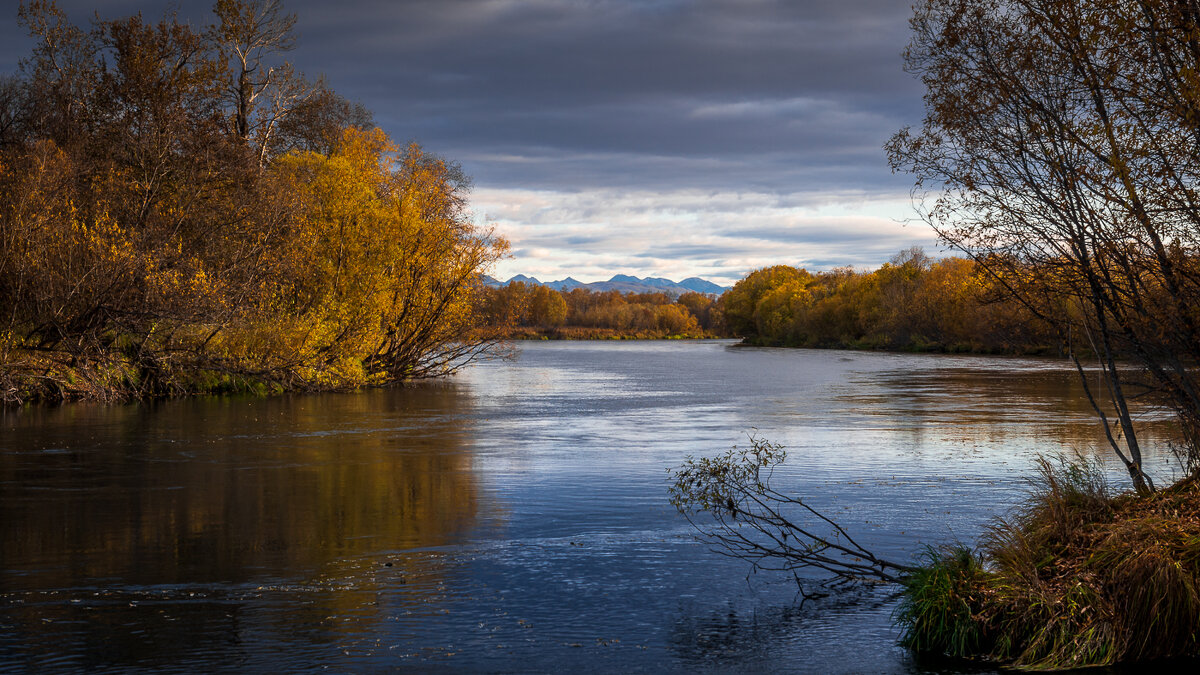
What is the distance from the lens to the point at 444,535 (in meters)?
14.2

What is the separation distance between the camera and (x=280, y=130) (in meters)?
49.0

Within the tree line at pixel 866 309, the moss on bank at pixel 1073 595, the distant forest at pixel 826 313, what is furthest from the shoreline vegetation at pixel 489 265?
the tree line at pixel 866 309

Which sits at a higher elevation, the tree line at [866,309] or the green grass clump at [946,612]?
the tree line at [866,309]

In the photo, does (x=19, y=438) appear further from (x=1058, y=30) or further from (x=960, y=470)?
(x=1058, y=30)

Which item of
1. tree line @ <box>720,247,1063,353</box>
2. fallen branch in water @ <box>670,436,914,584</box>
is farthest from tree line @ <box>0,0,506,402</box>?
tree line @ <box>720,247,1063,353</box>

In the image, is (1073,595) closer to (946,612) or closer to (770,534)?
(946,612)

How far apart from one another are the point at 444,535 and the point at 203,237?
2602cm

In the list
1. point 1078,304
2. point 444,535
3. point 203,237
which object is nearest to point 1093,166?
point 1078,304

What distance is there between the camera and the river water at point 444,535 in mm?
9500

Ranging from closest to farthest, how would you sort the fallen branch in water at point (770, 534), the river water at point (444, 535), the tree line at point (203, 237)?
the river water at point (444, 535) → the fallen branch in water at point (770, 534) → the tree line at point (203, 237)

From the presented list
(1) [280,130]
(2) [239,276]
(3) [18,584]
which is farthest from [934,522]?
(1) [280,130]

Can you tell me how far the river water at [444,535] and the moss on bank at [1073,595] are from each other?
2.24 feet

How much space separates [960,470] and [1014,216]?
841 centimetres

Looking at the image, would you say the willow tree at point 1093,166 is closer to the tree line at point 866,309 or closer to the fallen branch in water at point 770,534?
the fallen branch in water at point 770,534
